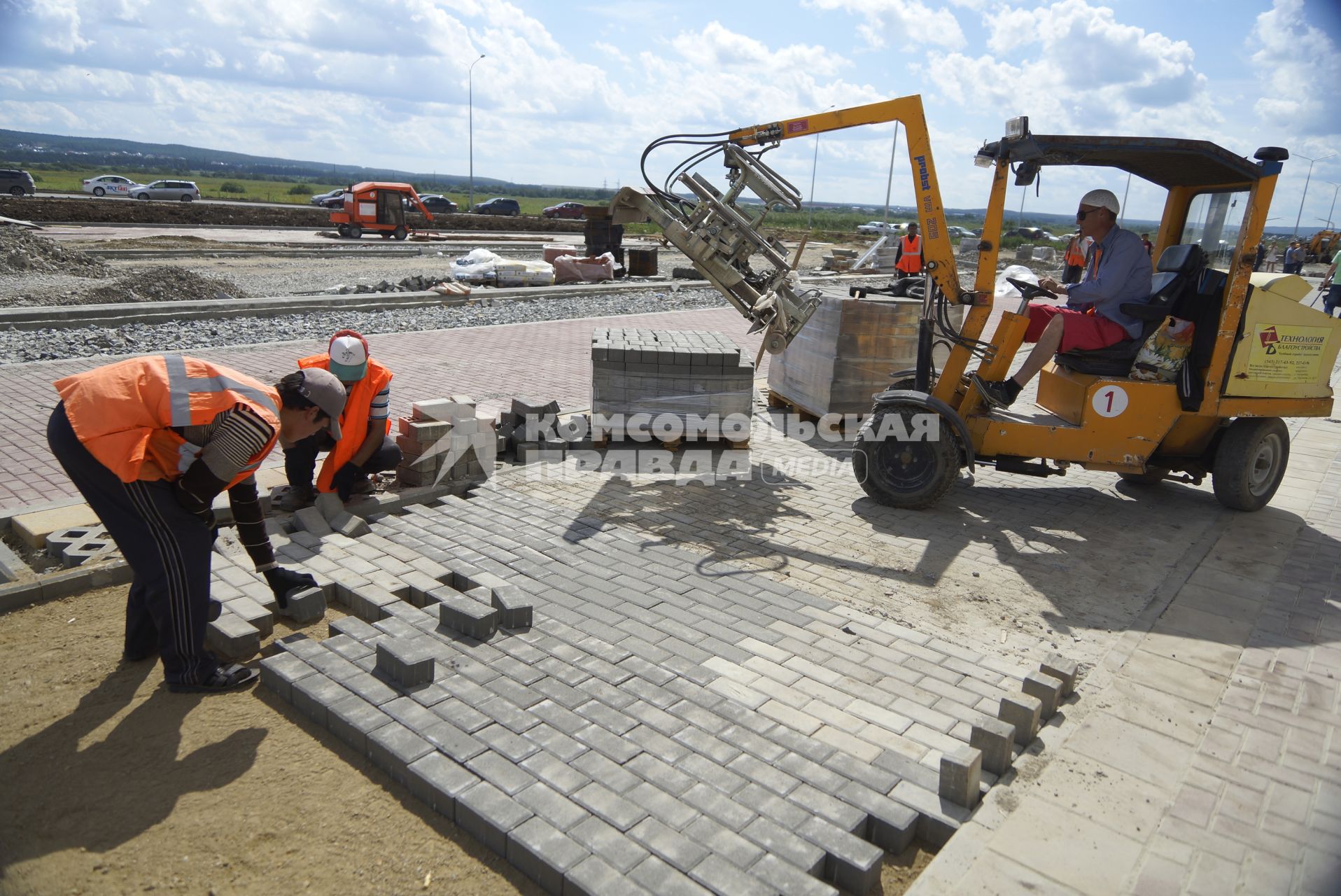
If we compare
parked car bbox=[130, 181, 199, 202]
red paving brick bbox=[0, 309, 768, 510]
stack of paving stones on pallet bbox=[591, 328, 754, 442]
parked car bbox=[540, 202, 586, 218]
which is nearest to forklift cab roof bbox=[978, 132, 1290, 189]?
stack of paving stones on pallet bbox=[591, 328, 754, 442]

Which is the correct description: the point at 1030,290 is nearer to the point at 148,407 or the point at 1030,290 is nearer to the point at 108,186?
the point at 148,407

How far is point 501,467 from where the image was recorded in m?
7.21

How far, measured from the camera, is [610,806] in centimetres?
312

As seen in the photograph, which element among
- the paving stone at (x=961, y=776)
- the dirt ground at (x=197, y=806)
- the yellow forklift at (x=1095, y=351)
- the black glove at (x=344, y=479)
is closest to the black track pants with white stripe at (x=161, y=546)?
the dirt ground at (x=197, y=806)

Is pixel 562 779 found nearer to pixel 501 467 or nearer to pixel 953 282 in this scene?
pixel 501 467

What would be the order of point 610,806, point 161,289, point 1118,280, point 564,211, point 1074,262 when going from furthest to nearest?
point 564,211 → point 161,289 → point 1074,262 → point 1118,280 → point 610,806

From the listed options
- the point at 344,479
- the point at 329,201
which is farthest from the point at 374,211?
the point at 344,479

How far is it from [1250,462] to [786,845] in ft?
18.5

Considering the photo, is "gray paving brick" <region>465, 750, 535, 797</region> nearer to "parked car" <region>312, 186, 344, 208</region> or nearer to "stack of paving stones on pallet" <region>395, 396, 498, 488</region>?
"stack of paving stones on pallet" <region>395, 396, 498, 488</region>

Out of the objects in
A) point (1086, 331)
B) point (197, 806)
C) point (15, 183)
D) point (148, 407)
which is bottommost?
point (197, 806)

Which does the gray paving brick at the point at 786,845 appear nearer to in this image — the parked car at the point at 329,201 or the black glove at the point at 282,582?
the black glove at the point at 282,582

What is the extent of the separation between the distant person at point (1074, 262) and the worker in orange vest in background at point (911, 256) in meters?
5.76

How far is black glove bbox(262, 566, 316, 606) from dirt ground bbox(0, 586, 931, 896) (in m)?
0.69

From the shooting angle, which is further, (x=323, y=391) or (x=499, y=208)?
(x=499, y=208)
